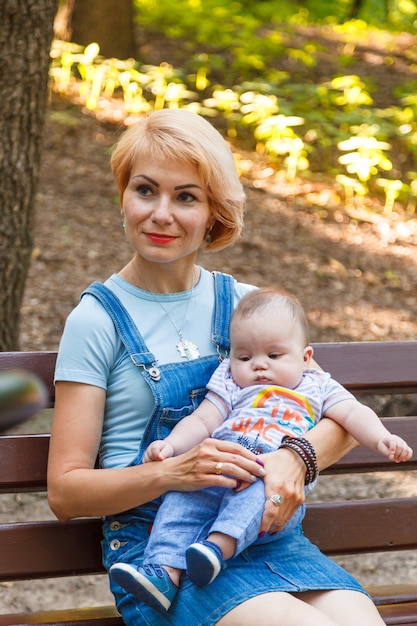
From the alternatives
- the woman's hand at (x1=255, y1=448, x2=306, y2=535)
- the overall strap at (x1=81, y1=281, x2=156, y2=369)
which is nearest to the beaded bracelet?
the woman's hand at (x1=255, y1=448, x2=306, y2=535)

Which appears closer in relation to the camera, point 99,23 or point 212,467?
point 212,467

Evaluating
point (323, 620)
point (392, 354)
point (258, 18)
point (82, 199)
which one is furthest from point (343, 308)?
point (258, 18)

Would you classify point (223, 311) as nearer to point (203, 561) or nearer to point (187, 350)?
point (187, 350)

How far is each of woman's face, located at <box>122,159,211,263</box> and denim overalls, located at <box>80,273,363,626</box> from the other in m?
0.18

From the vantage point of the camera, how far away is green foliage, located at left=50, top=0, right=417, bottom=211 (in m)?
7.34

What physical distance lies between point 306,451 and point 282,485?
0.38 ft

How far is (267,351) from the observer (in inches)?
90.6

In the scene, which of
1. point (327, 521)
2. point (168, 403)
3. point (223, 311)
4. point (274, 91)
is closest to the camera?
point (168, 403)

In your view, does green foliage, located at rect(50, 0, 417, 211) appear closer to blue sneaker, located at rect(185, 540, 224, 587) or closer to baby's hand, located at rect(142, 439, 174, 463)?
baby's hand, located at rect(142, 439, 174, 463)

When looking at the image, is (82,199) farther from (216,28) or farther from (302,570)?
(302,570)

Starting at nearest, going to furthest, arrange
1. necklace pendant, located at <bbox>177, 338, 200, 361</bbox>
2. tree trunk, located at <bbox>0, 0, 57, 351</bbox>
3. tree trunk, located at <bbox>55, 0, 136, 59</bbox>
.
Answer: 1. necklace pendant, located at <bbox>177, 338, 200, 361</bbox>
2. tree trunk, located at <bbox>0, 0, 57, 351</bbox>
3. tree trunk, located at <bbox>55, 0, 136, 59</bbox>

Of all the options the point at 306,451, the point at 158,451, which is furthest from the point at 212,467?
the point at 306,451

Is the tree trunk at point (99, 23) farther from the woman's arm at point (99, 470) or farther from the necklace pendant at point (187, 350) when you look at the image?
the woman's arm at point (99, 470)

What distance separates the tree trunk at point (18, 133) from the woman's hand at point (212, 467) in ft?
7.59
